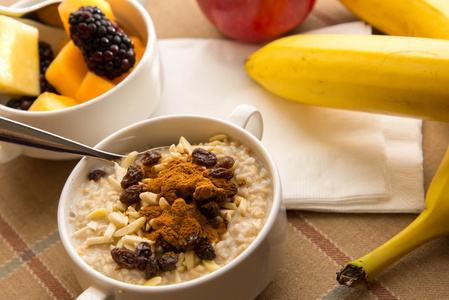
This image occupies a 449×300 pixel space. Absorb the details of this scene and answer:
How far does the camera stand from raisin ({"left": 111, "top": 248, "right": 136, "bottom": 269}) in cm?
100

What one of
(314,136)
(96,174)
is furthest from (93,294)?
(314,136)

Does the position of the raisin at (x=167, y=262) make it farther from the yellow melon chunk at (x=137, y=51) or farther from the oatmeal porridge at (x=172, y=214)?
the yellow melon chunk at (x=137, y=51)

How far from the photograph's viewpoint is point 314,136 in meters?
1.47

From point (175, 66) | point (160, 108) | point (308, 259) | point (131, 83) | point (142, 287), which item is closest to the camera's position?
point (142, 287)

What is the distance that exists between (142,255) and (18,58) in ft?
2.40

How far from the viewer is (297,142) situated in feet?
4.78

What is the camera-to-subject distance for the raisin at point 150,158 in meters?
1.19

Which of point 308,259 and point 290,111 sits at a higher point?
point 290,111

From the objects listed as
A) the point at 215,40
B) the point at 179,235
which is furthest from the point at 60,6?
the point at 179,235

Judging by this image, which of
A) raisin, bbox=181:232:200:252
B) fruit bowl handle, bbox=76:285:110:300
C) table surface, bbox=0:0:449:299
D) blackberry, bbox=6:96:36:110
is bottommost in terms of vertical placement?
table surface, bbox=0:0:449:299

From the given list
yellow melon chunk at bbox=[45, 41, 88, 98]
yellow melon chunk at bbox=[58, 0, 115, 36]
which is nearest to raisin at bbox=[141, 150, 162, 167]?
yellow melon chunk at bbox=[45, 41, 88, 98]

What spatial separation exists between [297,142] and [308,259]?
35 centimetres

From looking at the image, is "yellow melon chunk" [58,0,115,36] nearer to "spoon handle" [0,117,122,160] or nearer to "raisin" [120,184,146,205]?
"spoon handle" [0,117,122,160]

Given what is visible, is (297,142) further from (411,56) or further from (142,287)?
(142,287)
